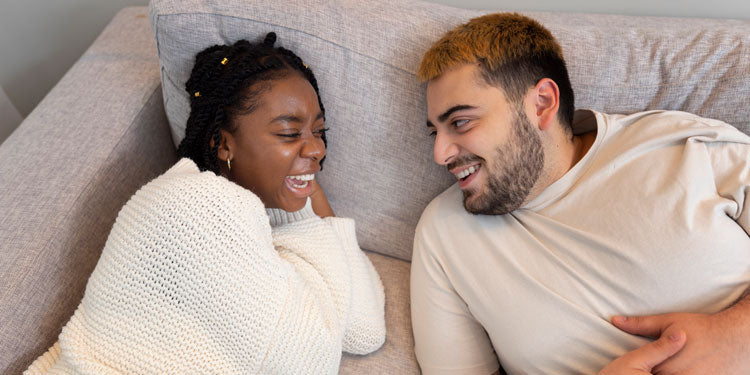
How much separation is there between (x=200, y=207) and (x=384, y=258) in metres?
0.64

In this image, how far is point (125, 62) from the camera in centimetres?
135

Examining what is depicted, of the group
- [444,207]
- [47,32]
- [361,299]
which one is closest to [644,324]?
[444,207]

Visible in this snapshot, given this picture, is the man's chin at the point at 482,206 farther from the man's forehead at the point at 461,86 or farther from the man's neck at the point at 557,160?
the man's forehead at the point at 461,86

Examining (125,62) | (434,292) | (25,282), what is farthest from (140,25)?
(434,292)

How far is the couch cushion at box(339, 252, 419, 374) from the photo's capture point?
111 cm

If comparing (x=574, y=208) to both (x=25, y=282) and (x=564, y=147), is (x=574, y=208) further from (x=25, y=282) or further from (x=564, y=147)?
(x=25, y=282)

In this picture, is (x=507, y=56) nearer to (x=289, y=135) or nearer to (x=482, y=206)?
(x=482, y=206)

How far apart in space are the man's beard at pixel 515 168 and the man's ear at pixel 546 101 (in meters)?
0.04

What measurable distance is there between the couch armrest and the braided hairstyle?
0.69 feet

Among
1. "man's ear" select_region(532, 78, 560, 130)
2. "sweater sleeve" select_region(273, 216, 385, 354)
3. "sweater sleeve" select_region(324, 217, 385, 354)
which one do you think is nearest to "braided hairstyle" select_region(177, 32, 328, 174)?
"sweater sleeve" select_region(273, 216, 385, 354)

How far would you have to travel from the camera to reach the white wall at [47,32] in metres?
1.45

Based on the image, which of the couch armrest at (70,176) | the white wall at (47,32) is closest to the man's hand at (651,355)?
the white wall at (47,32)

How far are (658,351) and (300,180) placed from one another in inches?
32.2

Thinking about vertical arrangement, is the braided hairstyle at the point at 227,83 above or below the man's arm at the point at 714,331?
above
